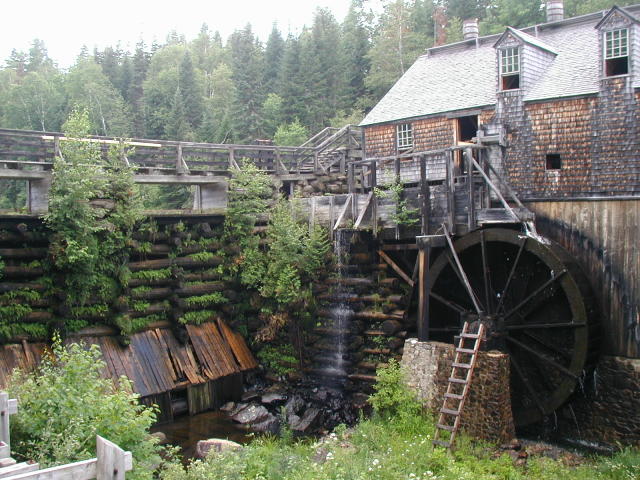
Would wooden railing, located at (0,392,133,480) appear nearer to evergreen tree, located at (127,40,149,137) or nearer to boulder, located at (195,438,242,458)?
boulder, located at (195,438,242,458)

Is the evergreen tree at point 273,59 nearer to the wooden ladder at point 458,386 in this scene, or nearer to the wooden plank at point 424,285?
the wooden plank at point 424,285

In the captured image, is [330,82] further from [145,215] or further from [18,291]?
[18,291]

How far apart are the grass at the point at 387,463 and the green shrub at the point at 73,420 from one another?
828 mm

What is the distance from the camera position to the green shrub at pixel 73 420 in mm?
7789

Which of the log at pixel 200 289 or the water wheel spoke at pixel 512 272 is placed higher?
the water wheel spoke at pixel 512 272

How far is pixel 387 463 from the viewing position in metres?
10.9

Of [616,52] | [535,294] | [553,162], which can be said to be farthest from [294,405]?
[616,52]

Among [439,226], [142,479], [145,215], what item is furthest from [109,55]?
[142,479]

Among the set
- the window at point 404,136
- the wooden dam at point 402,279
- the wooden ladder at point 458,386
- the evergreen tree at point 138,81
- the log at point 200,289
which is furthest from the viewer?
the evergreen tree at point 138,81

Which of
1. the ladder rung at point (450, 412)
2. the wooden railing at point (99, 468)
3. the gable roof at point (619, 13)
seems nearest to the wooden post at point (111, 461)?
the wooden railing at point (99, 468)

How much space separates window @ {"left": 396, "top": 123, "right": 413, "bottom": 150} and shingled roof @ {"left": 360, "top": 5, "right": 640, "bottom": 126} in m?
0.31

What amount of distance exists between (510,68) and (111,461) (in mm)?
13914

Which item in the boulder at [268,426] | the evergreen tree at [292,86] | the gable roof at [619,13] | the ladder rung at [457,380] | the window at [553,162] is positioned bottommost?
the boulder at [268,426]

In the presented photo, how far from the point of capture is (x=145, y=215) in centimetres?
1700
